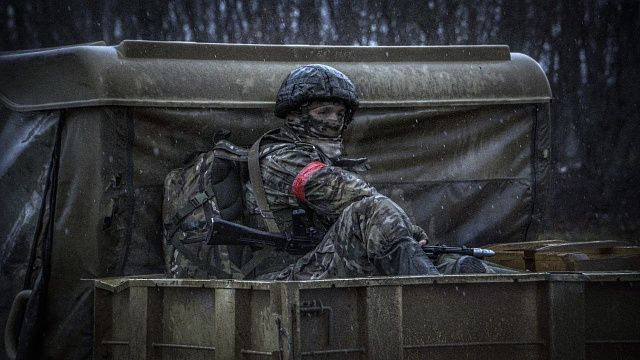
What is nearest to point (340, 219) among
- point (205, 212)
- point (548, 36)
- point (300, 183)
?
point (300, 183)

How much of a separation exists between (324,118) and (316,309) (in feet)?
7.38

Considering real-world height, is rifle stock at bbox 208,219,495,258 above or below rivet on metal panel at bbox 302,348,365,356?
above

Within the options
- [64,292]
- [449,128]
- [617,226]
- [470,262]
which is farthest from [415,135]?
[617,226]

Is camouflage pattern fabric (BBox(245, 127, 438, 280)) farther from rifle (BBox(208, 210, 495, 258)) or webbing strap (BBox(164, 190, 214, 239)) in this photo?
webbing strap (BBox(164, 190, 214, 239))

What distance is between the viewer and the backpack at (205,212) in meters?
5.90

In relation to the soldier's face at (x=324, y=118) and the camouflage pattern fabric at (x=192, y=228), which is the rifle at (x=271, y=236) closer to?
the camouflage pattern fabric at (x=192, y=228)

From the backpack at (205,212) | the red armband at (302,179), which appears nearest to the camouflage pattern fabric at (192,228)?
the backpack at (205,212)

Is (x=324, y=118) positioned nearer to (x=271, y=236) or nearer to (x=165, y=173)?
(x=271, y=236)

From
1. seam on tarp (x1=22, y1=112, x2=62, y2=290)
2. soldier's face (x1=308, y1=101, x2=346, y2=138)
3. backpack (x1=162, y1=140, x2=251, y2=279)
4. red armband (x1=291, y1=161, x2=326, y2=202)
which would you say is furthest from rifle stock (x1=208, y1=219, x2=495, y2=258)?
seam on tarp (x1=22, y1=112, x2=62, y2=290)

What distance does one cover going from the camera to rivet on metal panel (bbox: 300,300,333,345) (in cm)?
415

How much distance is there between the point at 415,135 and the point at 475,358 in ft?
9.70

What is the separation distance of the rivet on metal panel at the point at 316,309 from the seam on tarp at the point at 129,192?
7.67ft

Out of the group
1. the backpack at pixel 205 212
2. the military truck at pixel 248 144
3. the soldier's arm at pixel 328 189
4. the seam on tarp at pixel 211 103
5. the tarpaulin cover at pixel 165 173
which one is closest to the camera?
the military truck at pixel 248 144

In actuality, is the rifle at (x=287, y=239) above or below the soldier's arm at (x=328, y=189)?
below
